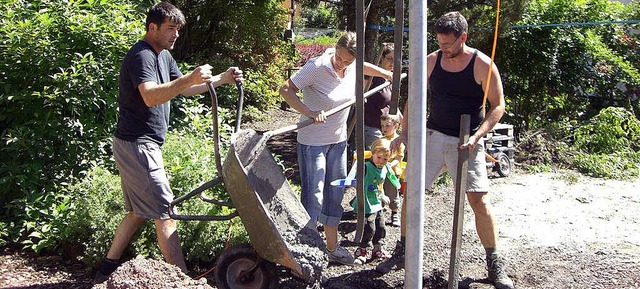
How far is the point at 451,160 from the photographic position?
16.1 ft

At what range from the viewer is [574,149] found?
9.99 m

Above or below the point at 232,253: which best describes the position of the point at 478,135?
above

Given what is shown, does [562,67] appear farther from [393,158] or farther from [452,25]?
[452,25]

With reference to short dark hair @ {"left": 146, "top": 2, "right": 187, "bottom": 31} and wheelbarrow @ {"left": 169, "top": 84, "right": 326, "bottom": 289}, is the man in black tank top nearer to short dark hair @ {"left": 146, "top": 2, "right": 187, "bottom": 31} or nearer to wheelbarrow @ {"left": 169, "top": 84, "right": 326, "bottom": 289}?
wheelbarrow @ {"left": 169, "top": 84, "right": 326, "bottom": 289}

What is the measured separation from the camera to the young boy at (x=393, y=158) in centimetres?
587

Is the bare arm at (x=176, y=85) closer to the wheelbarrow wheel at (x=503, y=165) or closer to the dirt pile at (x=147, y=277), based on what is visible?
the dirt pile at (x=147, y=277)

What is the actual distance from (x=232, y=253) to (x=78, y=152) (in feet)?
6.71

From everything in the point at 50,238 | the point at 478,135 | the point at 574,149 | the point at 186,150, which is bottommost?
the point at 574,149

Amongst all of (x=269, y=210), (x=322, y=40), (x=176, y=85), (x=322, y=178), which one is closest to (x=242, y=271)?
(x=269, y=210)

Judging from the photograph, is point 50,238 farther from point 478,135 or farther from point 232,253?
point 478,135

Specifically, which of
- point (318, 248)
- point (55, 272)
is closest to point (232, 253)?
point (318, 248)

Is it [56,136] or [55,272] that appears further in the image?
[56,136]

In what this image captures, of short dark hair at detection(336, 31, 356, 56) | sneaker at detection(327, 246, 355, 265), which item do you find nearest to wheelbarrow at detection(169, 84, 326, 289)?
sneaker at detection(327, 246, 355, 265)

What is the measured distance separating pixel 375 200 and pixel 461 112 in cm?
97
